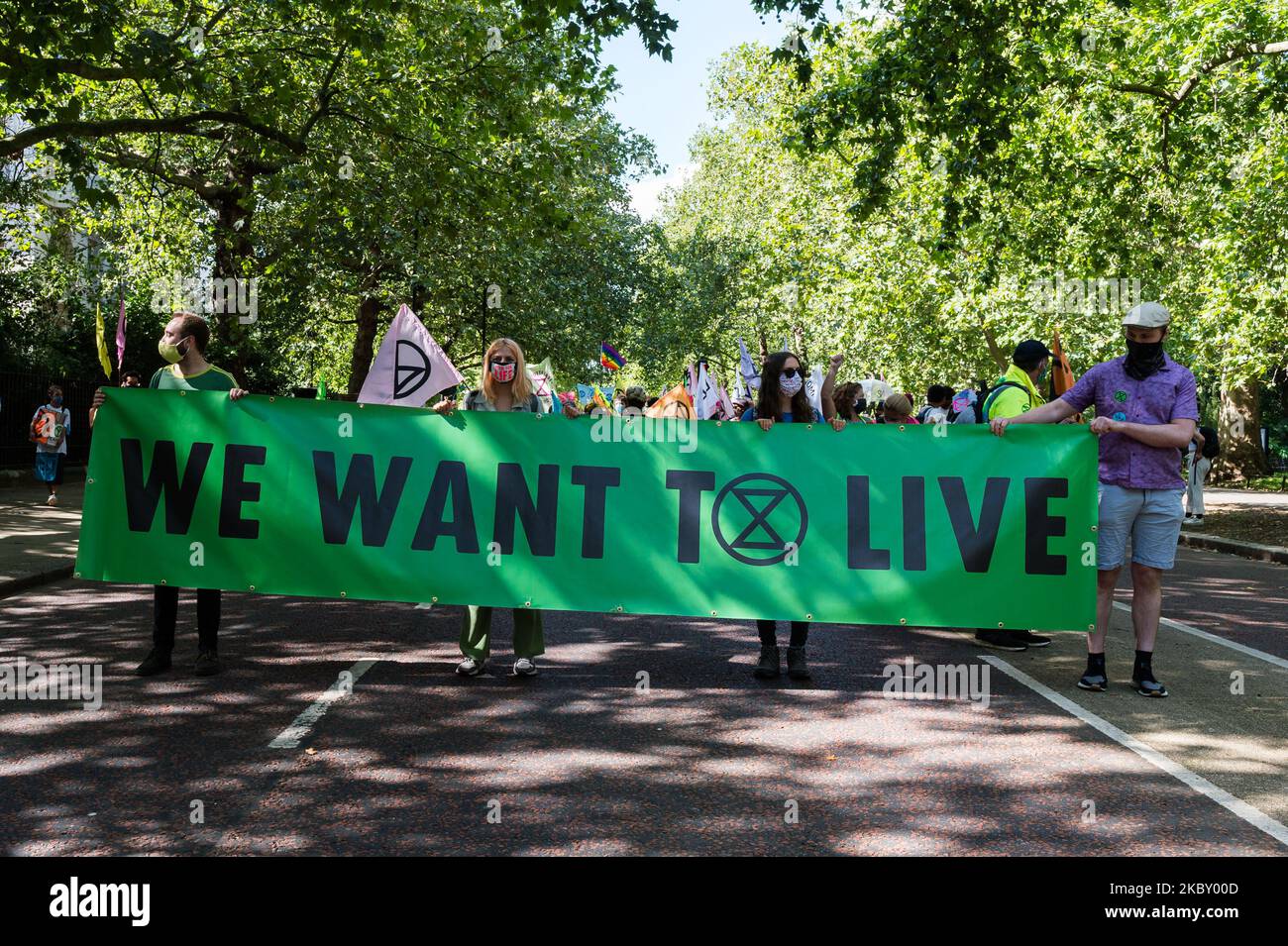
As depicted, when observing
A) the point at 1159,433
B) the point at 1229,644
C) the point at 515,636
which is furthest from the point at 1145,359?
the point at 515,636

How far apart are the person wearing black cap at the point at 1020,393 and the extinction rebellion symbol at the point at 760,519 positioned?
2.01 meters

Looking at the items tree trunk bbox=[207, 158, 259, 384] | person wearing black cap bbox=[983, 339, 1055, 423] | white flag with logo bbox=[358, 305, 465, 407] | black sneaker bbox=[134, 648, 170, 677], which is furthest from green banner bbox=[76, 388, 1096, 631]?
Result: tree trunk bbox=[207, 158, 259, 384]

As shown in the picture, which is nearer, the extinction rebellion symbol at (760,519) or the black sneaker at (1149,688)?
the black sneaker at (1149,688)

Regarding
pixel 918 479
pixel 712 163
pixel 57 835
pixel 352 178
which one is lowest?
pixel 57 835

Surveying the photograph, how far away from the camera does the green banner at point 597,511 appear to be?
6879 mm

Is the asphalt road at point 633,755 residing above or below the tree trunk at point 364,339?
below

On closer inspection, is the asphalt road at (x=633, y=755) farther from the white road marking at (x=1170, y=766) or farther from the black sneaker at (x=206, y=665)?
the black sneaker at (x=206, y=665)

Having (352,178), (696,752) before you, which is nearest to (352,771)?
(696,752)

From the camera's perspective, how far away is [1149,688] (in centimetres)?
686

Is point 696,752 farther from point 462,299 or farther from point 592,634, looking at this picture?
point 462,299

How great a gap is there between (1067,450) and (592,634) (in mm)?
3726

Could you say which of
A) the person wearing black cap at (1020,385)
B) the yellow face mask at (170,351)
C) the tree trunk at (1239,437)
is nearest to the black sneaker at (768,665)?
the person wearing black cap at (1020,385)

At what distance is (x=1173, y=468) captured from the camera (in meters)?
6.83

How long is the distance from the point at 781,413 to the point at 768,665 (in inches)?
61.5
